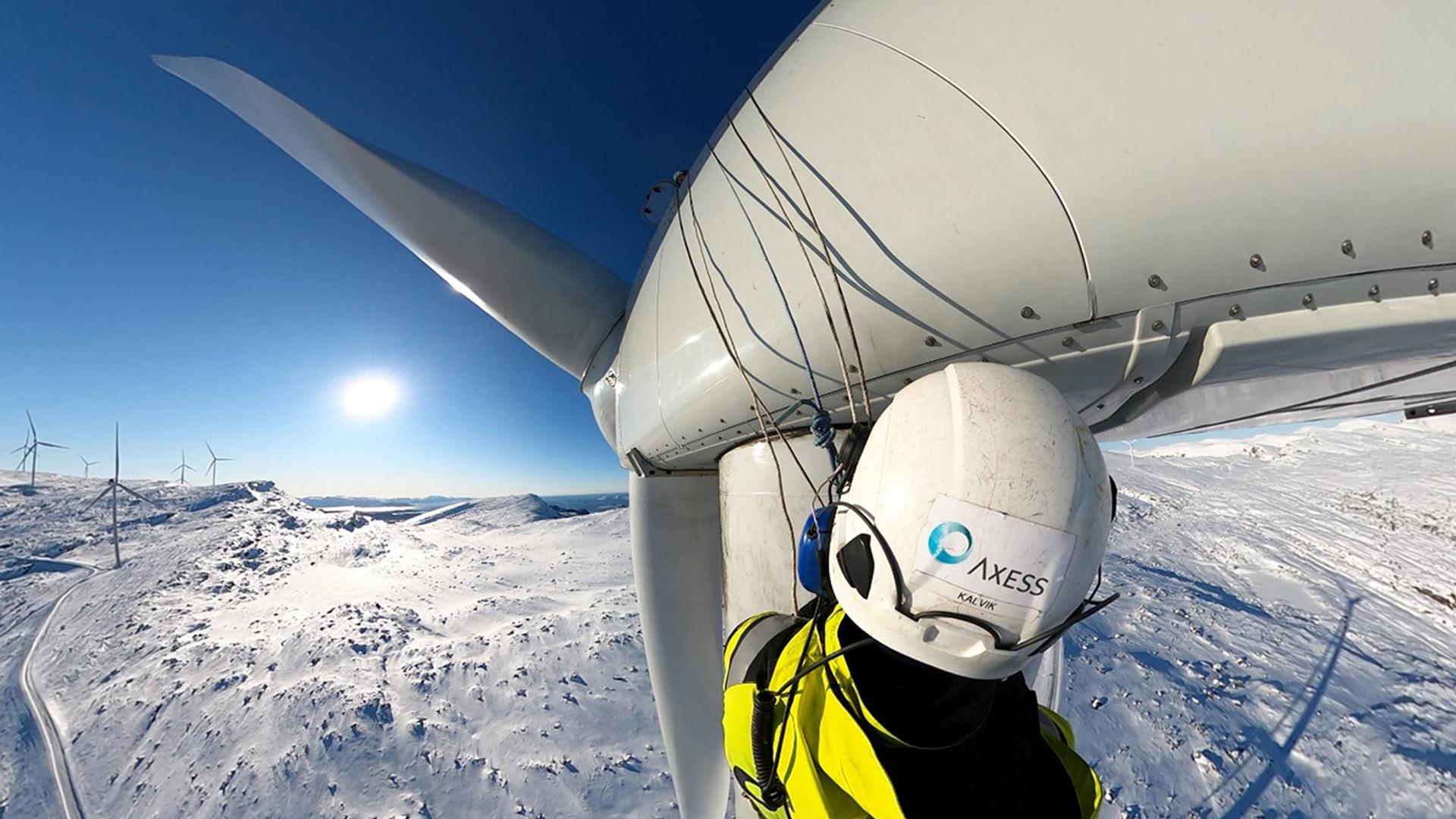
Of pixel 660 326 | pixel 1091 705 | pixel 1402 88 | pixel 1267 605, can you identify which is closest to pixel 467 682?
pixel 660 326

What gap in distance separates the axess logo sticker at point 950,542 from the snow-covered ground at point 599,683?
201 inches

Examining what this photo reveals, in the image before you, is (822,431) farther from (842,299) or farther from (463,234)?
(463,234)

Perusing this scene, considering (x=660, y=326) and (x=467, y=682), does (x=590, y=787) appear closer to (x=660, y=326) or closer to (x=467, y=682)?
(x=467, y=682)

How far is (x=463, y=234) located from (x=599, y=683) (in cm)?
575

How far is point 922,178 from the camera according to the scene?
116cm

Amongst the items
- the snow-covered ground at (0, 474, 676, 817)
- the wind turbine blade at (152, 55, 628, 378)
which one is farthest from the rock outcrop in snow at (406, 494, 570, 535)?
the wind turbine blade at (152, 55, 628, 378)

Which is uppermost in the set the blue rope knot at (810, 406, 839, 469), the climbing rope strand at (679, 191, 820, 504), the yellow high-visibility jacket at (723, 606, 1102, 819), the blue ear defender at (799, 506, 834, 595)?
the climbing rope strand at (679, 191, 820, 504)

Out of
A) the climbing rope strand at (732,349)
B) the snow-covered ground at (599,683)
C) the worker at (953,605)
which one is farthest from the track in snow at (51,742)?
the worker at (953,605)

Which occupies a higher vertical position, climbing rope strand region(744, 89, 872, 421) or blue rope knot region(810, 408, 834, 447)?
climbing rope strand region(744, 89, 872, 421)

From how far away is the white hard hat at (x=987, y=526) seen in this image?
0.83m

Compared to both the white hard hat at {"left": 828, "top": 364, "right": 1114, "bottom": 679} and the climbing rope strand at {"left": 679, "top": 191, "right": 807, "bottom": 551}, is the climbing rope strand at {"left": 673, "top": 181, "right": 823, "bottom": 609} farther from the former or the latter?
the white hard hat at {"left": 828, "top": 364, "right": 1114, "bottom": 679}

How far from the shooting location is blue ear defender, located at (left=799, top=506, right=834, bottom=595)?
1.22 m

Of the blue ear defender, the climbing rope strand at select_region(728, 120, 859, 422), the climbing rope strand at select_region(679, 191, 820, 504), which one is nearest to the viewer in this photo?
the blue ear defender

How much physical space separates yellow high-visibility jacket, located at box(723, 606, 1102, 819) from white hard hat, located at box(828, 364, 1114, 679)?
6.4 inches
